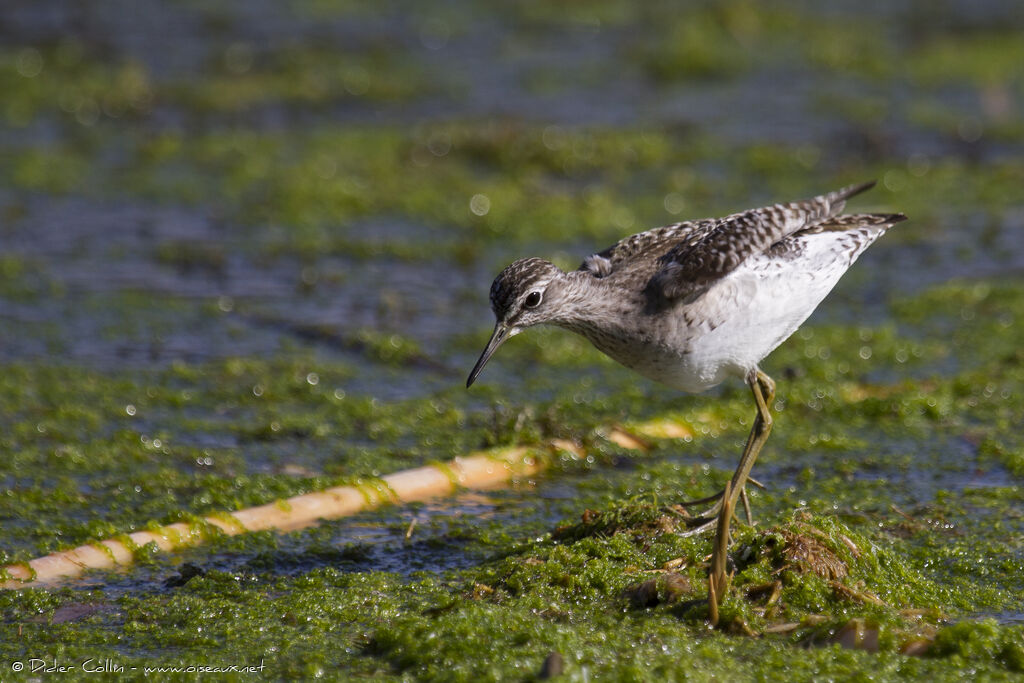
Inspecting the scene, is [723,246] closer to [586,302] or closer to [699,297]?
[699,297]

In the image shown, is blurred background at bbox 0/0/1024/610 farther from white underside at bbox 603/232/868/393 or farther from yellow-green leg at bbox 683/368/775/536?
white underside at bbox 603/232/868/393

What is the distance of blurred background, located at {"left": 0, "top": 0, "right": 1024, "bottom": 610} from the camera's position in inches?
275

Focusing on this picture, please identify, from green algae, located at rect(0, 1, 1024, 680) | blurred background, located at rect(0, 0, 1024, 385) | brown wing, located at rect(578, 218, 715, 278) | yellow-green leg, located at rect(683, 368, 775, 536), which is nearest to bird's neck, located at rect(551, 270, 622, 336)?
brown wing, located at rect(578, 218, 715, 278)

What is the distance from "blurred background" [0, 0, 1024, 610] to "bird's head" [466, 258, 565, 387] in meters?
0.98

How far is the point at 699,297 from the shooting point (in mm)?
5344

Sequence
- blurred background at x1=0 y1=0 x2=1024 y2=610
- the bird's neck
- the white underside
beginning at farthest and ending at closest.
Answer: blurred background at x1=0 y1=0 x2=1024 y2=610, the bird's neck, the white underside

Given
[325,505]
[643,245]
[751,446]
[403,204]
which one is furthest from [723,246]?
[403,204]

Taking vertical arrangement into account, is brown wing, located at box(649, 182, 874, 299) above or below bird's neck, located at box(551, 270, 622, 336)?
above

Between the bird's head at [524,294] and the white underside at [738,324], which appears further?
the bird's head at [524,294]

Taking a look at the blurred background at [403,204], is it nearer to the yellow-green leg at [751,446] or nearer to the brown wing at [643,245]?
the yellow-green leg at [751,446]

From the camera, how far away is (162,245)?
988cm

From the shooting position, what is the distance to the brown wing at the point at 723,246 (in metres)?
5.35

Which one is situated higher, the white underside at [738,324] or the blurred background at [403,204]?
the white underside at [738,324]

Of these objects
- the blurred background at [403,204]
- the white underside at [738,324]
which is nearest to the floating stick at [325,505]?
the blurred background at [403,204]
